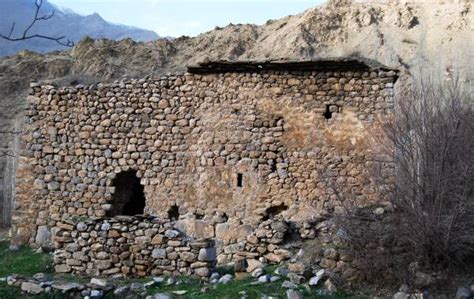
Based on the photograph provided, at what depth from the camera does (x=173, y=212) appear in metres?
10.8

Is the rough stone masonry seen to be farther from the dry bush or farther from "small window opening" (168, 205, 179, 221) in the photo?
the dry bush

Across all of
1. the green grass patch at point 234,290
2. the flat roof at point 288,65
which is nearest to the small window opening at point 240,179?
the flat roof at point 288,65

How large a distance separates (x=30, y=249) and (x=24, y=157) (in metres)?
1.91

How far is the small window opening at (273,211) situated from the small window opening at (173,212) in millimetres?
1701

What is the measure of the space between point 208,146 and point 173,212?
4.72ft

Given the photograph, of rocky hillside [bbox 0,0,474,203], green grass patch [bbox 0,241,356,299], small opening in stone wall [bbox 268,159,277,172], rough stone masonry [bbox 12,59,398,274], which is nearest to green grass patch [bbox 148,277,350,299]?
green grass patch [bbox 0,241,356,299]

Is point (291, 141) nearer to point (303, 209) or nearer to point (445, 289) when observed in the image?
point (303, 209)

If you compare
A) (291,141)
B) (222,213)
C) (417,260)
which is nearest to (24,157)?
(222,213)

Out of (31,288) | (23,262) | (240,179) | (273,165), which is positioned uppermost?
(273,165)

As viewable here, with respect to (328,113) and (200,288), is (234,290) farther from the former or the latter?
(328,113)

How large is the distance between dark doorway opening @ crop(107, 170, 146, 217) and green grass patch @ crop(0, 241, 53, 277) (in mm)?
1615

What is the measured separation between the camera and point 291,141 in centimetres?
1034

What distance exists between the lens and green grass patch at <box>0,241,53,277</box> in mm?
9195

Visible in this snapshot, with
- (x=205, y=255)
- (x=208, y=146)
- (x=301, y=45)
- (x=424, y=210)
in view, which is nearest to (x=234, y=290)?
(x=205, y=255)
